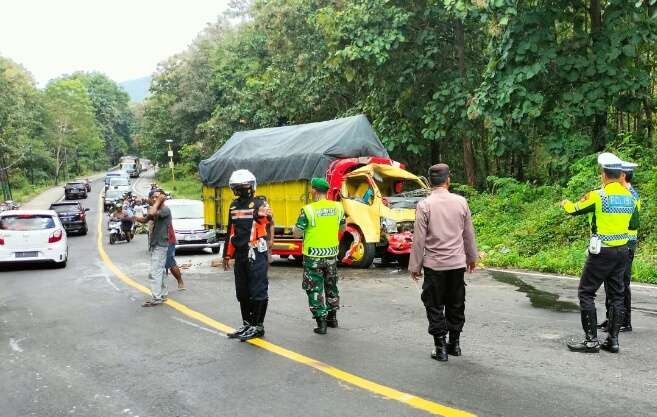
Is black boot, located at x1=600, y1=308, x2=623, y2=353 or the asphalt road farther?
black boot, located at x1=600, y1=308, x2=623, y2=353

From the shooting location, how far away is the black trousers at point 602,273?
21.1 ft

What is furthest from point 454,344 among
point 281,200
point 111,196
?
point 111,196

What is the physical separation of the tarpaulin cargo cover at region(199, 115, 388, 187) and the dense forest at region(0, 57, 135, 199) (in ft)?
143

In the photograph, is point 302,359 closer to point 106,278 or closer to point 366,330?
point 366,330

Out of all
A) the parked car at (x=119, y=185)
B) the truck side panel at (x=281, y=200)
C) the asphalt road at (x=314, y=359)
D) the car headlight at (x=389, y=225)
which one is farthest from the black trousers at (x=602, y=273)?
the parked car at (x=119, y=185)

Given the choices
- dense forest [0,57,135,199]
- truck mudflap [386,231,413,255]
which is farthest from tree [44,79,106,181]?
truck mudflap [386,231,413,255]

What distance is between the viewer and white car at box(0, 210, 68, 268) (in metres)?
15.9

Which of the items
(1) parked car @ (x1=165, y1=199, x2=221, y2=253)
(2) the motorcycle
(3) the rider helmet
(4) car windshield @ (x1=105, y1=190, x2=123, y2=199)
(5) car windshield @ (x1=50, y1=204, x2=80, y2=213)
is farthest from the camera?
(4) car windshield @ (x1=105, y1=190, x2=123, y2=199)

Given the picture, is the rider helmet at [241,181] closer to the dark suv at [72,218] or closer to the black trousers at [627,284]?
the black trousers at [627,284]

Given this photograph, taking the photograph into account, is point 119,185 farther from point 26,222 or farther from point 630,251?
point 630,251

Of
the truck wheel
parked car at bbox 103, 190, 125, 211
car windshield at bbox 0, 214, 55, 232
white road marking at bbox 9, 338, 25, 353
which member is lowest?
white road marking at bbox 9, 338, 25, 353

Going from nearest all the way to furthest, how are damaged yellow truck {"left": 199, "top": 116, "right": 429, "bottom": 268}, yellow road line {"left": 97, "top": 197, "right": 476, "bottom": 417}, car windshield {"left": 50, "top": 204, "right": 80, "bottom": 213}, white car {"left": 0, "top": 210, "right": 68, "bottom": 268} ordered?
yellow road line {"left": 97, "top": 197, "right": 476, "bottom": 417} < damaged yellow truck {"left": 199, "top": 116, "right": 429, "bottom": 268} < white car {"left": 0, "top": 210, "right": 68, "bottom": 268} < car windshield {"left": 50, "top": 204, "right": 80, "bottom": 213}

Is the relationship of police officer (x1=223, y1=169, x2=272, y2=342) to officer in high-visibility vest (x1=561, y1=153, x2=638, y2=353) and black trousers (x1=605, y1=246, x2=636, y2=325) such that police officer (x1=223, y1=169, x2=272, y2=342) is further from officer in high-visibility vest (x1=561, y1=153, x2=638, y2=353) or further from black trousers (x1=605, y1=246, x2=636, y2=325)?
black trousers (x1=605, y1=246, x2=636, y2=325)

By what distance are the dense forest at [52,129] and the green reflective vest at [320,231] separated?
5322 cm
